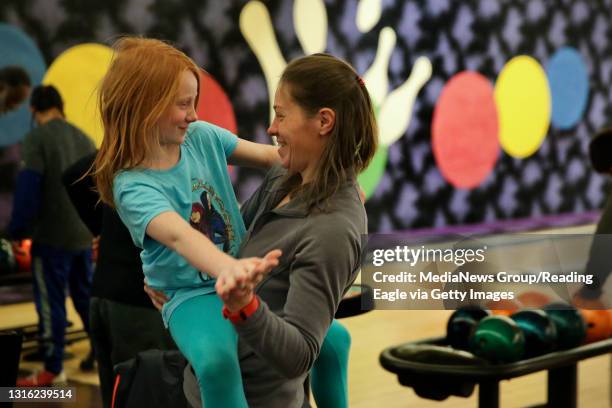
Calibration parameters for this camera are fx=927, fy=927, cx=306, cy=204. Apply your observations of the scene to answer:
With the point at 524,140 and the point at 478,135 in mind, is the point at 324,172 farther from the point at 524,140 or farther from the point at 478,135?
the point at 524,140

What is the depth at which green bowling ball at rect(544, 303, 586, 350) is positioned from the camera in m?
3.55

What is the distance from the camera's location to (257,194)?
208 cm

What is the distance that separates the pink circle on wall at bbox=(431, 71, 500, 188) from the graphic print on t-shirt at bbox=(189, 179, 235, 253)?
794 cm

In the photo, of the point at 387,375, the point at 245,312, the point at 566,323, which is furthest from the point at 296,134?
the point at 387,375

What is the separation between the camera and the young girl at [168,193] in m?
1.81

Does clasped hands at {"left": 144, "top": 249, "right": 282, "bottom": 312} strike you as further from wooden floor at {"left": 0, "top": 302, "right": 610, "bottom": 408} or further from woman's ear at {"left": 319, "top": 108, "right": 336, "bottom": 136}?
wooden floor at {"left": 0, "top": 302, "right": 610, "bottom": 408}

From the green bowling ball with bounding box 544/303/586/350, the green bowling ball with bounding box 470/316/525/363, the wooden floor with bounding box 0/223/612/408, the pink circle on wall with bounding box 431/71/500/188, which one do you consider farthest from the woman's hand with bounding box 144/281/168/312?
the pink circle on wall with bounding box 431/71/500/188

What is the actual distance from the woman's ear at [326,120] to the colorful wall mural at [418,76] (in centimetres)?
486

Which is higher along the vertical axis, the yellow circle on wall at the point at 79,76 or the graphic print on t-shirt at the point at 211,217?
the yellow circle on wall at the point at 79,76

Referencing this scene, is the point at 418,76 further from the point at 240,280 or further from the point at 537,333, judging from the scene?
the point at 240,280

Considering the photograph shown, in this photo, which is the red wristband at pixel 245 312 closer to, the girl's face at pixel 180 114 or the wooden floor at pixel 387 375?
the girl's face at pixel 180 114

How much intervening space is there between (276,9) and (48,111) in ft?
11.5

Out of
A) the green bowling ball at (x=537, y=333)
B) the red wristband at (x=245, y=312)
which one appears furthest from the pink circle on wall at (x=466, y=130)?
the red wristband at (x=245, y=312)

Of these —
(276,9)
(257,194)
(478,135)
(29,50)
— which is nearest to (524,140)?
(478,135)
